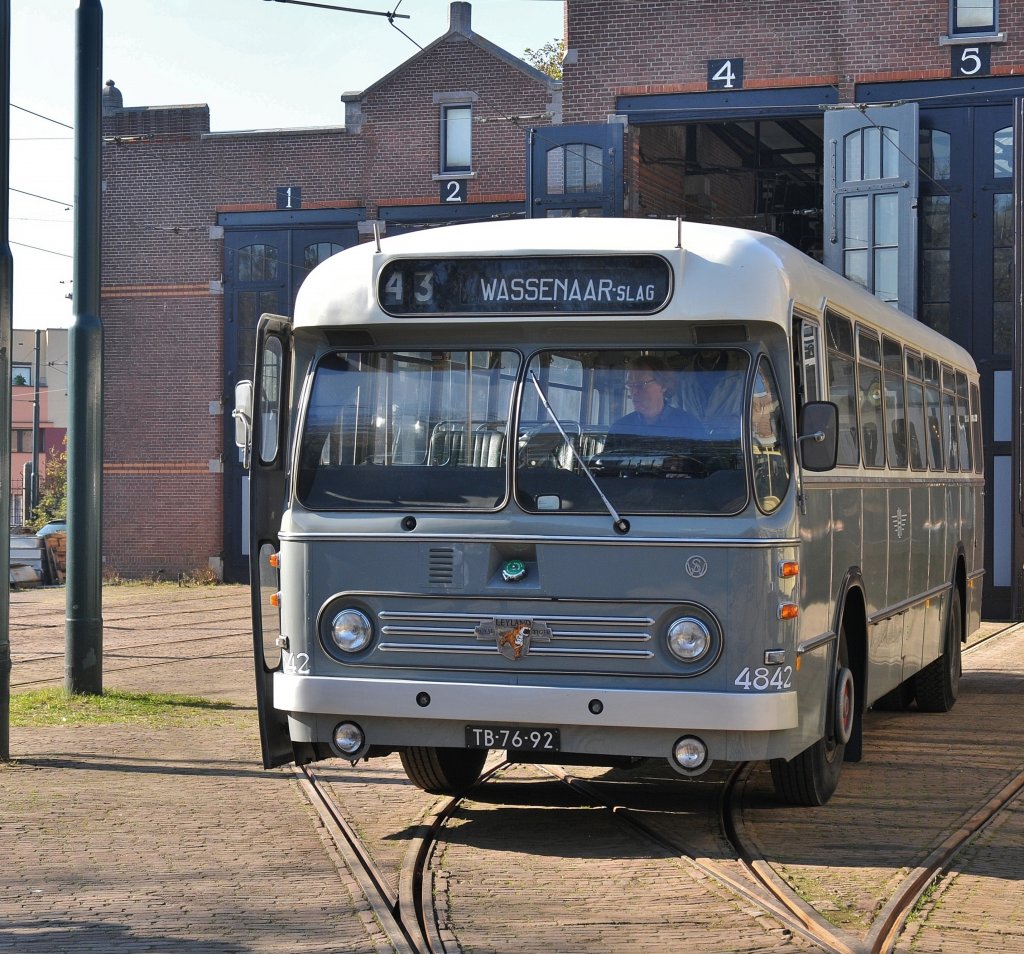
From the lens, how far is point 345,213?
110 feet

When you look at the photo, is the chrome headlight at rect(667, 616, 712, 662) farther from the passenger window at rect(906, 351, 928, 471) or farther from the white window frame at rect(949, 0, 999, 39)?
the white window frame at rect(949, 0, 999, 39)

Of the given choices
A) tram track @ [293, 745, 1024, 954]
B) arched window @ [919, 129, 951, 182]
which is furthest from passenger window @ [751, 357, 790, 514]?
arched window @ [919, 129, 951, 182]

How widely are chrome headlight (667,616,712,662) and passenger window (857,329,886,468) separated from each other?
2685 millimetres

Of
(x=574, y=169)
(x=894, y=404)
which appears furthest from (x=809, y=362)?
(x=574, y=169)

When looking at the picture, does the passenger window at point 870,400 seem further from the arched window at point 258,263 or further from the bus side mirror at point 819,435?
the arched window at point 258,263

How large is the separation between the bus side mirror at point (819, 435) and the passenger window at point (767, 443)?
0.38ft

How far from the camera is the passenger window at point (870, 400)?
380 inches

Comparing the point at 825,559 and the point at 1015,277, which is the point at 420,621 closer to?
the point at 825,559

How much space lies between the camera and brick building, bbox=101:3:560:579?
32.7 meters

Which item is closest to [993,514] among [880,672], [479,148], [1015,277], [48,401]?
[1015,277]

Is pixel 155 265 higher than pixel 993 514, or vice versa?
pixel 155 265

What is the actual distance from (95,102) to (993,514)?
A: 16.5 meters

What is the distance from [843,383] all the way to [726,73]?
57.8ft

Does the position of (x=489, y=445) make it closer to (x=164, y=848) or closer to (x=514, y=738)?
(x=514, y=738)
